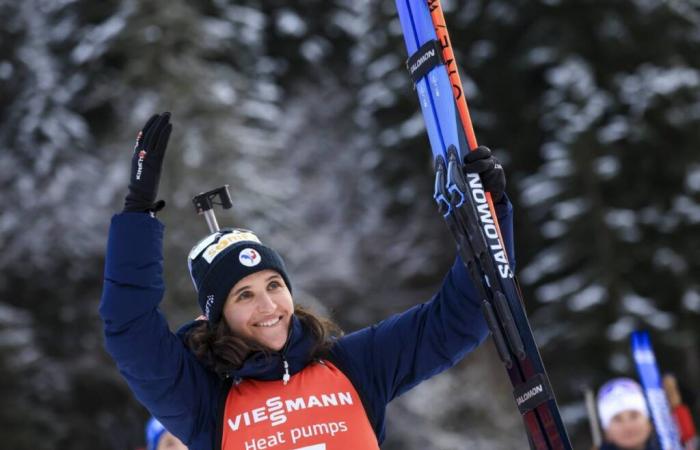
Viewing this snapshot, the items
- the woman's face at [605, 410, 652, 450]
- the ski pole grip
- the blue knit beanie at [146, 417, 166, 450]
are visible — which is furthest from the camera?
the woman's face at [605, 410, 652, 450]

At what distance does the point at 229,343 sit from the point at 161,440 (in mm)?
2531

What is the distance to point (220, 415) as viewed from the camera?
336 centimetres

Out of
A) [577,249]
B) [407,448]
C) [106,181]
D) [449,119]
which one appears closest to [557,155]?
[577,249]

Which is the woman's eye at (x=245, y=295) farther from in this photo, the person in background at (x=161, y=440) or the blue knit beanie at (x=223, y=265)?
the person in background at (x=161, y=440)

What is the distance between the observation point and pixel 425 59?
3.79 metres

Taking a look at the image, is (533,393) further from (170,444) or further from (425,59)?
(170,444)

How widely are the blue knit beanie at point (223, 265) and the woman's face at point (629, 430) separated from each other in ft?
13.1

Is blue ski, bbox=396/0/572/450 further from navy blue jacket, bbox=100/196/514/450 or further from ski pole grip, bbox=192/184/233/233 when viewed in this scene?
ski pole grip, bbox=192/184/233/233

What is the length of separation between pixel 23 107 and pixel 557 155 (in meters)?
8.78

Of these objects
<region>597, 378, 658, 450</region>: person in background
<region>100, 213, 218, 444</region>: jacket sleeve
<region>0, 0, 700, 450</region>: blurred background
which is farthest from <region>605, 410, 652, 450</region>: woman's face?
<region>0, 0, 700, 450</region>: blurred background

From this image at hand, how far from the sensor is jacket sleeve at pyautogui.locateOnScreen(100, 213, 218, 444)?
3133mm

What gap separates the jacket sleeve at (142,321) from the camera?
3.13 meters

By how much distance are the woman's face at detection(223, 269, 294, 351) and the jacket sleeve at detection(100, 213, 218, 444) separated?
0.20 metres

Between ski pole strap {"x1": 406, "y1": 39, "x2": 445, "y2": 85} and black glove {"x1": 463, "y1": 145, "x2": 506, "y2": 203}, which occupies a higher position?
ski pole strap {"x1": 406, "y1": 39, "x2": 445, "y2": 85}
